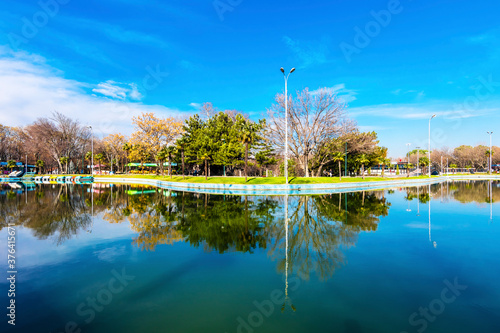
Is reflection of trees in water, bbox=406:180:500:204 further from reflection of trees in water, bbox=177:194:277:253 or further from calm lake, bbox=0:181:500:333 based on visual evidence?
reflection of trees in water, bbox=177:194:277:253

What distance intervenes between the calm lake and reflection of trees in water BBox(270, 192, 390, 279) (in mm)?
71

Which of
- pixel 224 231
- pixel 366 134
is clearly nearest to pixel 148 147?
pixel 366 134

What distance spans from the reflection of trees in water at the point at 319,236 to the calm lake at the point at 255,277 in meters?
0.07

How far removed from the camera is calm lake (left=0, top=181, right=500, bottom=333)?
4.92 metres

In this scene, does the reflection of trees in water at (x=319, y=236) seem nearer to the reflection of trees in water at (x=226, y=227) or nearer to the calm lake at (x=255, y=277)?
the calm lake at (x=255, y=277)

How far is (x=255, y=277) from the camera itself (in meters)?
6.81

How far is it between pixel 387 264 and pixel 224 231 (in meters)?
6.70

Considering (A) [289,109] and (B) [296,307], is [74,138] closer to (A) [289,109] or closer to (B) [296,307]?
(A) [289,109]

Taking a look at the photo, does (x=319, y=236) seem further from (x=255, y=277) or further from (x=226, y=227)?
(x=255, y=277)

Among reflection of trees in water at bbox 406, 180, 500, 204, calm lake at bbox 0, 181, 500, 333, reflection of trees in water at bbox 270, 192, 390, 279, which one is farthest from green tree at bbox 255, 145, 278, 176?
calm lake at bbox 0, 181, 500, 333

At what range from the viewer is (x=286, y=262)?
7.92 meters

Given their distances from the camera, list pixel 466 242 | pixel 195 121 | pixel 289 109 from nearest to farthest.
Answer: pixel 466 242 < pixel 289 109 < pixel 195 121

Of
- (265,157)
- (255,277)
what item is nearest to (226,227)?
(255,277)

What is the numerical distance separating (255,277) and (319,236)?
481 cm
